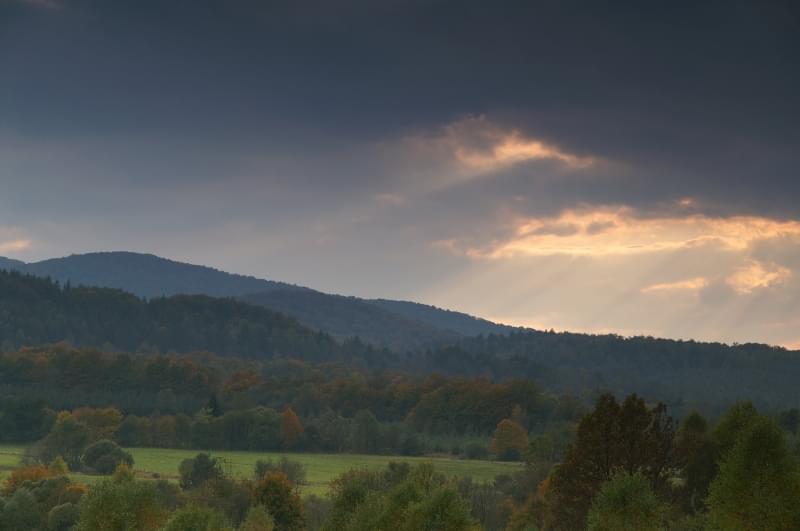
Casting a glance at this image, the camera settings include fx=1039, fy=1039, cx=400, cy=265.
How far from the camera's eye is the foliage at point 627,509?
216ft

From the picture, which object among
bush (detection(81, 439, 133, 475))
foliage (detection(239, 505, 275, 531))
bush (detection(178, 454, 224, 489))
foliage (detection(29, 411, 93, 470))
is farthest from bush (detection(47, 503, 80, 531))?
foliage (detection(29, 411, 93, 470))

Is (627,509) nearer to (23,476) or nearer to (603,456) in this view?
(603,456)

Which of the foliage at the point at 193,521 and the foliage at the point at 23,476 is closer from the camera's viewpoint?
the foliage at the point at 193,521

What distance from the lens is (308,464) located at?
166125mm

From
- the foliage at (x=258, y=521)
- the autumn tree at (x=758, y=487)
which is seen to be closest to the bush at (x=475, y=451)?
the foliage at (x=258, y=521)

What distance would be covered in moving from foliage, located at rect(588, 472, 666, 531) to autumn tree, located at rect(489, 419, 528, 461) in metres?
118

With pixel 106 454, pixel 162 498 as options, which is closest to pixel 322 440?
pixel 106 454

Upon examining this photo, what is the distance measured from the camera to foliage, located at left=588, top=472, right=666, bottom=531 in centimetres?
6575

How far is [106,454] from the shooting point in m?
153

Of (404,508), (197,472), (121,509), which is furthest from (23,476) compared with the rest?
(404,508)

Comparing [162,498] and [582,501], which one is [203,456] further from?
[582,501]

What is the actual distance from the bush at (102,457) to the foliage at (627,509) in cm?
9810

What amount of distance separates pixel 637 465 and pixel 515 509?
87.3ft

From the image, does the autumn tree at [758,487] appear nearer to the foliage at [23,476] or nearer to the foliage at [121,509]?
the foliage at [121,509]
